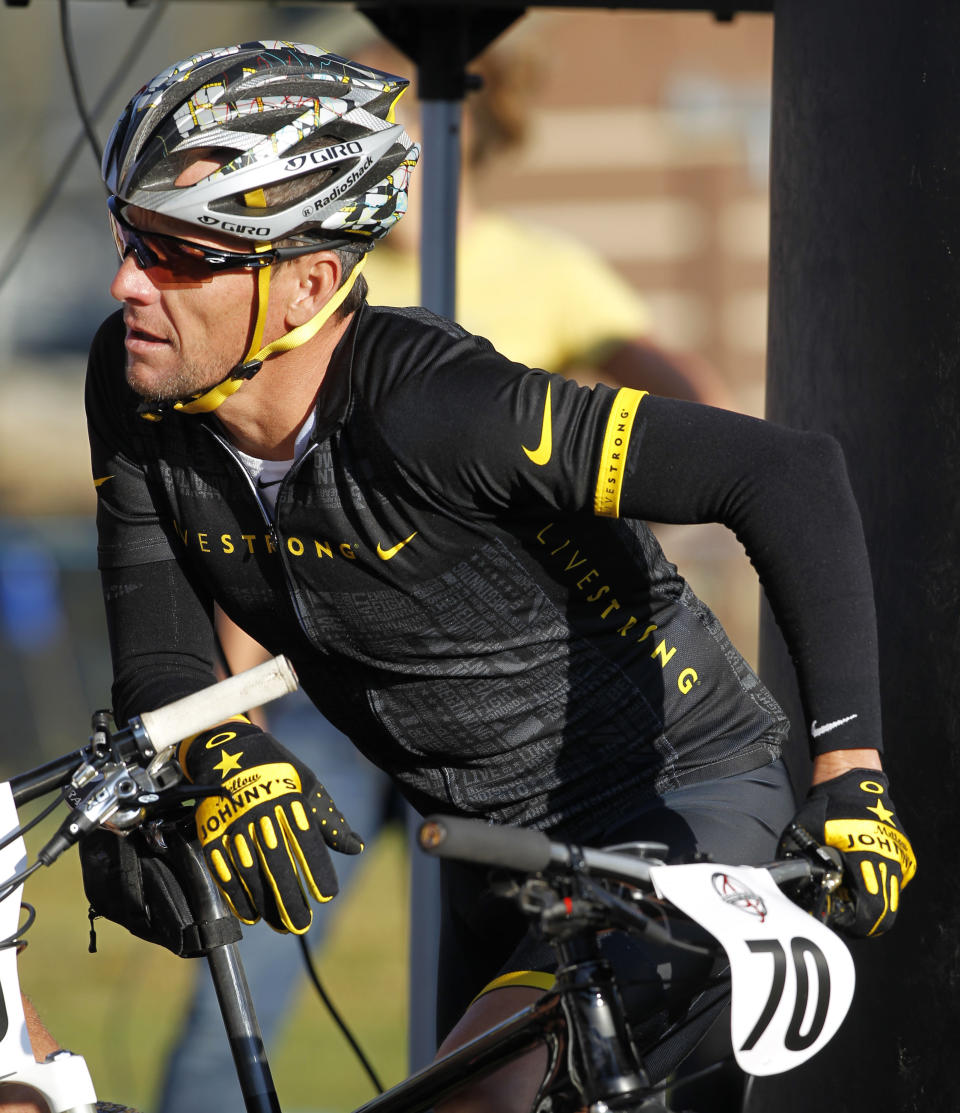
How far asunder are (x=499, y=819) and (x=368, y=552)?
A: 42cm

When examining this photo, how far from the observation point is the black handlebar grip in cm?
97

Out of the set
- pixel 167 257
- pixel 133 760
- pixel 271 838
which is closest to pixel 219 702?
pixel 133 760

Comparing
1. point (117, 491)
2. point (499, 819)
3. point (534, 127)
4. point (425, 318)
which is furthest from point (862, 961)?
point (534, 127)

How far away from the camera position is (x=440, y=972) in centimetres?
213

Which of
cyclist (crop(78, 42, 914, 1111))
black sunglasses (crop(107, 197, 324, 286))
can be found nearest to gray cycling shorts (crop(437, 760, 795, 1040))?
cyclist (crop(78, 42, 914, 1111))

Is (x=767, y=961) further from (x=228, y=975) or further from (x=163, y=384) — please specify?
(x=163, y=384)

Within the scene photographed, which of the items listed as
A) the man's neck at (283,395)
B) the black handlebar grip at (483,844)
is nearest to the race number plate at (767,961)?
the black handlebar grip at (483,844)

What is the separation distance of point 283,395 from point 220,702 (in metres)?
0.54

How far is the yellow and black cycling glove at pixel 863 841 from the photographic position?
1.28m

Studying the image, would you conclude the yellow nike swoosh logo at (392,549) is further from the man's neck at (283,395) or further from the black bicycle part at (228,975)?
the black bicycle part at (228,975)

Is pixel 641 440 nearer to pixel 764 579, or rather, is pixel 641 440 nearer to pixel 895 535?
pixel 764 579

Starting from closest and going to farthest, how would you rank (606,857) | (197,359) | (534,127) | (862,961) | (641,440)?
(606,857), (641,440), (197,359), (862,961), (534,127)

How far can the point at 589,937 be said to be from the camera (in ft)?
3.82

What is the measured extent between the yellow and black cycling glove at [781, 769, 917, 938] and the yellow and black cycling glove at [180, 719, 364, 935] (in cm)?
55
